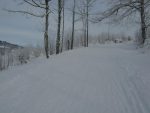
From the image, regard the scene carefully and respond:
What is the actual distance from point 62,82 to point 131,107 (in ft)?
10.5

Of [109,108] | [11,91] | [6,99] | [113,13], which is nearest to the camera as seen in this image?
[109,108]

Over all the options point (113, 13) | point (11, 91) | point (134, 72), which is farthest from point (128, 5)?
point (11, 91)

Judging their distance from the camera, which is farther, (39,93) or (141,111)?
(39,93)

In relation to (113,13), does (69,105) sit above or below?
below

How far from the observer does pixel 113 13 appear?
805 inches

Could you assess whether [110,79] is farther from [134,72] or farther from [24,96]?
[24,96]

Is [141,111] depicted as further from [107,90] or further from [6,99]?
[6,99]

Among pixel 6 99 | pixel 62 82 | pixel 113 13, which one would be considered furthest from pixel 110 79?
pixel 113 13

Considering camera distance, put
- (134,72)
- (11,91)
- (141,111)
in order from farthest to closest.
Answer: (134,72) → (11,91) → (141,111)

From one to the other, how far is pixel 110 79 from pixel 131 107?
279 centimetres

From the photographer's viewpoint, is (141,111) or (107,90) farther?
(107,90)

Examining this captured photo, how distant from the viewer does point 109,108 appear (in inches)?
236

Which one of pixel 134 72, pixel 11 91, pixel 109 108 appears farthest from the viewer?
pixel 134 72

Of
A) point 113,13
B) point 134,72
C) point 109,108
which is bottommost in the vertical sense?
point 109,108
